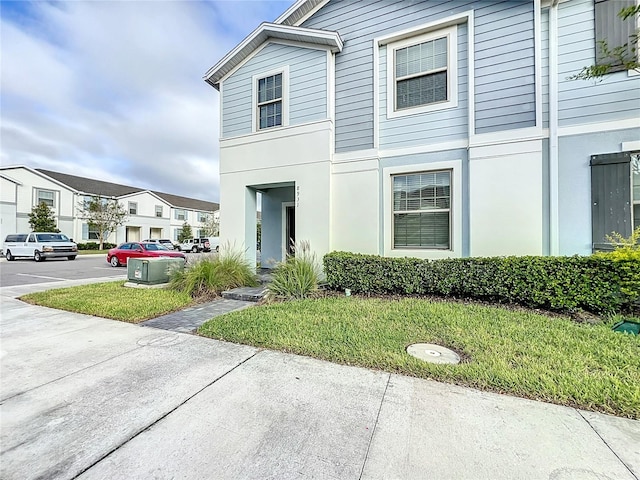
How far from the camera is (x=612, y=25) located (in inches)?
208

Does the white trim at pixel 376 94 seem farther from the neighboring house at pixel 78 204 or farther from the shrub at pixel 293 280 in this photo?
the neighboring house at pixel 78 204

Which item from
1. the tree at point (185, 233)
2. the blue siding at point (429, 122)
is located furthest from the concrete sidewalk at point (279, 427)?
the tree at point (185, 233)

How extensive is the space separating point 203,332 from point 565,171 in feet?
23.6

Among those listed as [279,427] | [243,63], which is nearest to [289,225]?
[243,63]

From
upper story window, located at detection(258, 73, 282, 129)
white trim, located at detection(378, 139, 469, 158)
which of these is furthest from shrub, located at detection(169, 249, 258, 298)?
white trim, located at detection(378, 139, 469, 158)

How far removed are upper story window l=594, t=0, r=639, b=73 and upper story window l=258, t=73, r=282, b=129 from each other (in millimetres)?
6871

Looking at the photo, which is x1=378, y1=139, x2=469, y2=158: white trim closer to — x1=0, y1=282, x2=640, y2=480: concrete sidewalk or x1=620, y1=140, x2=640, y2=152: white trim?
x1=620, y1=140, x2=640, y2=152: white trim

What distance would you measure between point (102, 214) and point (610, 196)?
36.2 m

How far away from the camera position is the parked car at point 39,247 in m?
18.4

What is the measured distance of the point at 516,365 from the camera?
307 cm

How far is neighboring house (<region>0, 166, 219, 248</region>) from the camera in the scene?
26.2 m

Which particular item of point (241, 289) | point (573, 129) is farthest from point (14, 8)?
point (573, 129)

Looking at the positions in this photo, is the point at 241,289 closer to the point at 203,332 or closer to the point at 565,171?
the point at 203,332

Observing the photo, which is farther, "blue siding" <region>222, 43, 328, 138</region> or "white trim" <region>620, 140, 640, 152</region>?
"blue siding" <region>222, 43, 328, 138</region>
